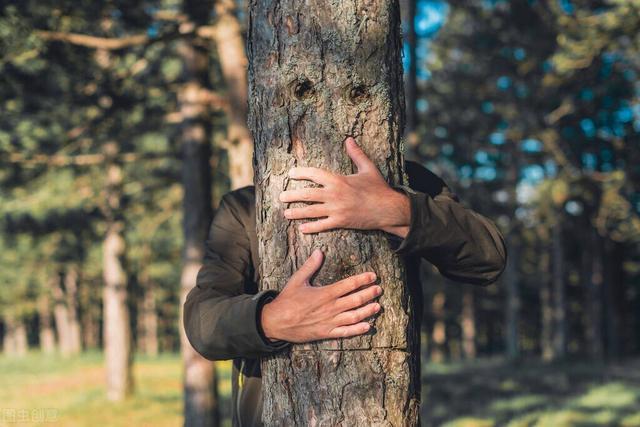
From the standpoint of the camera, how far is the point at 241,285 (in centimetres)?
264

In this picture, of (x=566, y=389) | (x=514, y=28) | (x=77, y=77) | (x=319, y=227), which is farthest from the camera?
(x=514, y=28)

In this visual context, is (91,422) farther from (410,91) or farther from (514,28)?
(514,28)

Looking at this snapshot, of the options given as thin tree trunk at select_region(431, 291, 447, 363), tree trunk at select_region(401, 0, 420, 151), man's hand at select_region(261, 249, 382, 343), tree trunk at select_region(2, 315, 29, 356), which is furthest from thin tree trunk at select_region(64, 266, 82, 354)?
man's hand at select_region(261, 249, 382, 343)

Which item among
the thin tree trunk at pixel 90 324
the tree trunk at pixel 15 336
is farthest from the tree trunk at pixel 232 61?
the thin tree trunk at pixel 90 324

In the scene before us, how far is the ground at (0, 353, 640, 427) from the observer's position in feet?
35.2

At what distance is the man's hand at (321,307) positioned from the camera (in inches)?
86.9

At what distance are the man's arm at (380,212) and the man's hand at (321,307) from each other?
0.15 metres

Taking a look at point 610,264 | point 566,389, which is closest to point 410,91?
point 566,389

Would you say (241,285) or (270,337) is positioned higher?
(241,285)

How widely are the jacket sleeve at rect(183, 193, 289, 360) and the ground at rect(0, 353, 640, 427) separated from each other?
8.39m

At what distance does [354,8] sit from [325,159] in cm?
57

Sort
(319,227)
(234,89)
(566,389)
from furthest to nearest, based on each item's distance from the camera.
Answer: (566,389) < (234,89) < (319,227)

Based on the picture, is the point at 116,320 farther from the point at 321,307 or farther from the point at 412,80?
the point at 321,307

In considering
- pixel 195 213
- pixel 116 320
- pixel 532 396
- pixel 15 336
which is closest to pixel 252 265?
pixel 195 213
